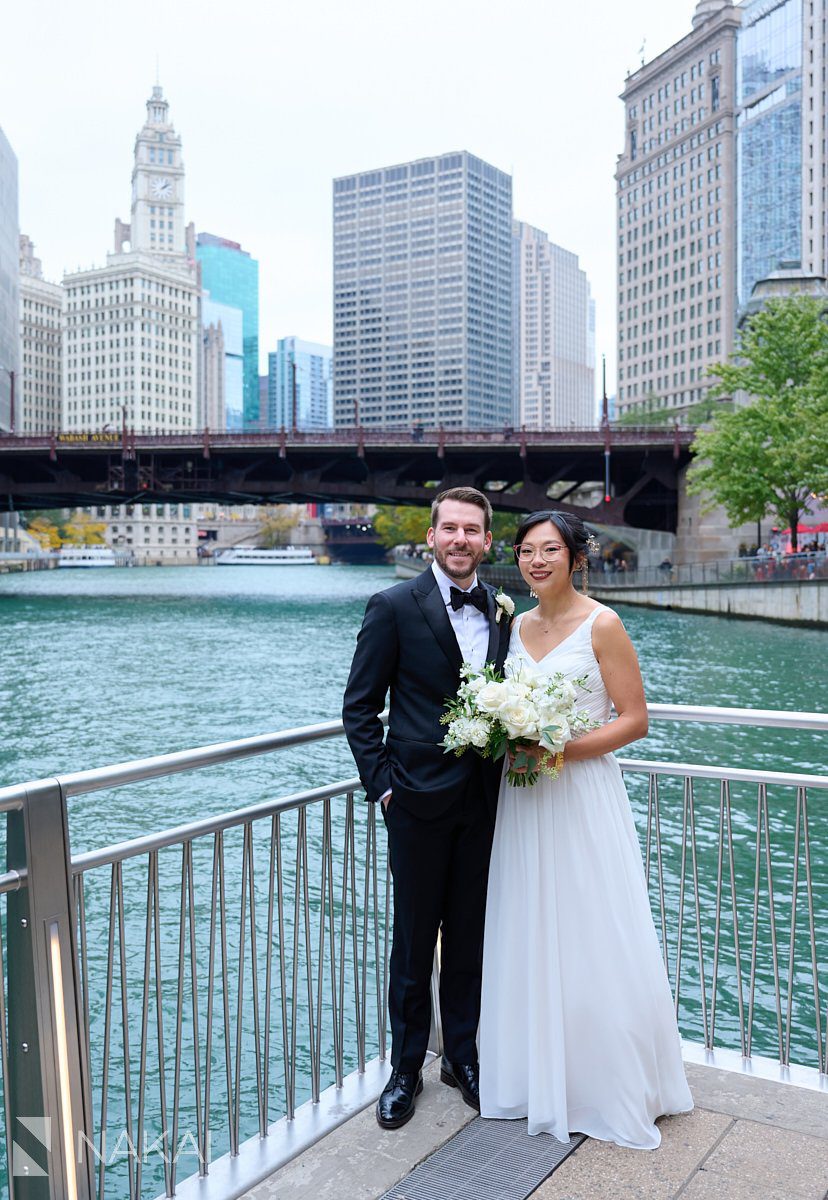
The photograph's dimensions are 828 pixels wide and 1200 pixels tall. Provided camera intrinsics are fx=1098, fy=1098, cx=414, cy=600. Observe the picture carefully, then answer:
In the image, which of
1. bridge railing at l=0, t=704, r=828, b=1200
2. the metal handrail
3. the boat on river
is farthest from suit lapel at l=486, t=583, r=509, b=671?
the boat on river

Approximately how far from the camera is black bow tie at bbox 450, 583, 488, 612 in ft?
12.2

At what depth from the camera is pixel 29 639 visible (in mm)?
38188

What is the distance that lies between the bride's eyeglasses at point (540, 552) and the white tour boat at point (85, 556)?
462 feet

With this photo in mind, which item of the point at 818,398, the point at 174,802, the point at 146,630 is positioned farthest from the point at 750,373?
the point at 174,802

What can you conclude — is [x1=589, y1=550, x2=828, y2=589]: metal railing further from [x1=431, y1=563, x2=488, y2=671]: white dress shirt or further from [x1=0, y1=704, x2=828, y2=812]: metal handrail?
[x1=431, y1=563, x2=488, y2=671]: white dress shirt

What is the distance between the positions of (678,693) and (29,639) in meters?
24.0

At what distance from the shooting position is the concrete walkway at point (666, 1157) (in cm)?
337

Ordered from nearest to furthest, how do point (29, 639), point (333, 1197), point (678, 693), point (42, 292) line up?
point (333, 1197), point (678, 693), point (29, 639), point (42, 292)

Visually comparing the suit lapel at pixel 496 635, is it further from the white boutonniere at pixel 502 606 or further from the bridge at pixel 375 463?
the bridge at pixel 375 463

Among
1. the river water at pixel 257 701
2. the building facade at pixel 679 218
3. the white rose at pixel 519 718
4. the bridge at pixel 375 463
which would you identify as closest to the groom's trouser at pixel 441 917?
the white rose at pixel 519 718

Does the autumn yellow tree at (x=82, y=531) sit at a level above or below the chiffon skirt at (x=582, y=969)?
above

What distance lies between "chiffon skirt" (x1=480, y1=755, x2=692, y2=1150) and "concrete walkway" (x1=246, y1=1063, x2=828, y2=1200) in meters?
0.14

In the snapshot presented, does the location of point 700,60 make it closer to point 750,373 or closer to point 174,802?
point 750,373

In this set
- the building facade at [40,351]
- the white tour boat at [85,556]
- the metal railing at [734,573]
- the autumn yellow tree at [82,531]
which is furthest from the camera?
the building facade at [40,351]
